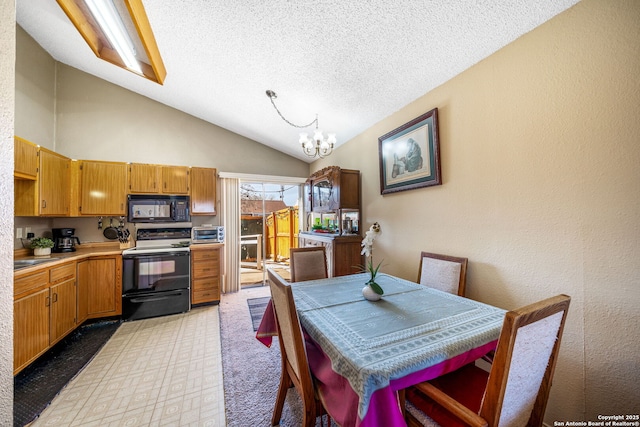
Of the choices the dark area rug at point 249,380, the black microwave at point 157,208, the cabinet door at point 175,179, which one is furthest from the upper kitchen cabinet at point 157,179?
the dark area rug at point 249,380

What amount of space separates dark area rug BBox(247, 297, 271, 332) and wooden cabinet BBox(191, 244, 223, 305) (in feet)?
1.78

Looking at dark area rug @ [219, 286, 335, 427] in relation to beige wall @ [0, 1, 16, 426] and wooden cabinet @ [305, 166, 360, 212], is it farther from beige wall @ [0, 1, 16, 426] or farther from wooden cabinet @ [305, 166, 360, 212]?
wooden cabinet @ [305, 166, 360, 212]

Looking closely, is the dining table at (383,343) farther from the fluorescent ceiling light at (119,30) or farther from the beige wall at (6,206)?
the fluorescent ceiling light at (119,30)

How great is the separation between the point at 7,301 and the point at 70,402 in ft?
5.27

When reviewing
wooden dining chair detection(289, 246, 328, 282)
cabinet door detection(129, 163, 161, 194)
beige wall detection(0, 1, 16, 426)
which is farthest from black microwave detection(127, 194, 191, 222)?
beige wall detection(0, 1, 16, 426)

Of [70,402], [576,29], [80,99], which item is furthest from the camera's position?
[80,99]

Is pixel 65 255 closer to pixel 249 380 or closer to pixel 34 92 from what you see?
pixel 34 92

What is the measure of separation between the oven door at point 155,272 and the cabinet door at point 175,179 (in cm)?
103

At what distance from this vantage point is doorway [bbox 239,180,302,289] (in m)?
4.97

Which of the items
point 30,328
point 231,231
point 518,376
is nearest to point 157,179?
point 231,231

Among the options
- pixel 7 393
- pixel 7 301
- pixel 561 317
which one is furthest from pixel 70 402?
pixel 561 317

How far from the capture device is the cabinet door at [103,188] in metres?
3.25

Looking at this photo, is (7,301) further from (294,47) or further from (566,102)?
(566,102)

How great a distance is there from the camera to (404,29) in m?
1.77
